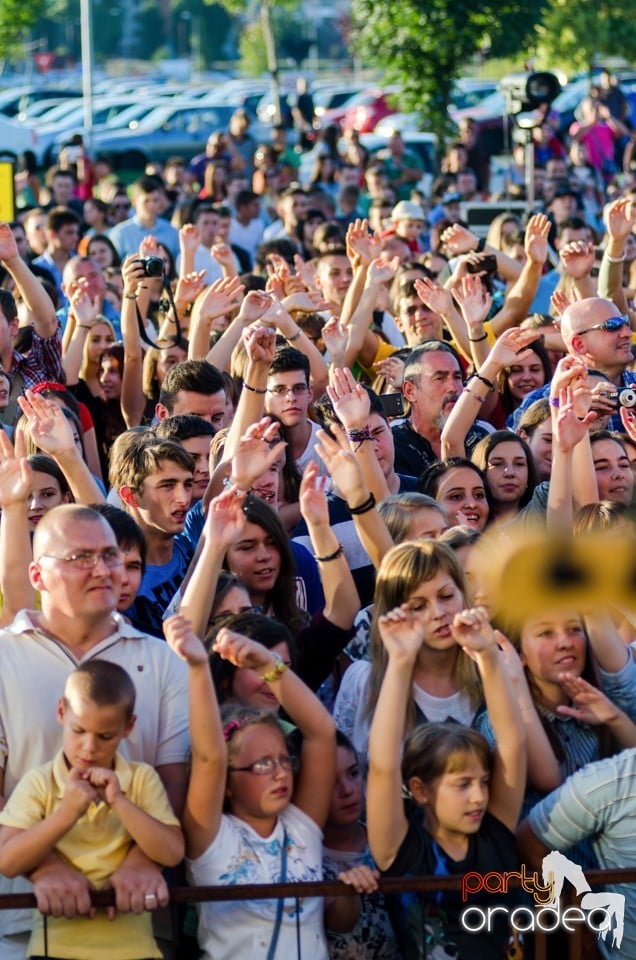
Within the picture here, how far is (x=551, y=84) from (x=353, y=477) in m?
9.17

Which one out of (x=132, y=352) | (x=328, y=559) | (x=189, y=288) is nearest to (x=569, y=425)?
(x=328, y=559)

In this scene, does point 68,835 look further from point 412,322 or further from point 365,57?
point 365,57

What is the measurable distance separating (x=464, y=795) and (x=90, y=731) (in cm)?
95

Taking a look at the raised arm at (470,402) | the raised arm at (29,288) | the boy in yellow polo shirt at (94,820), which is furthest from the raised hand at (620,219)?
the boy in yellow polo shirt at (94,820)

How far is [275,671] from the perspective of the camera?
4.30 metres

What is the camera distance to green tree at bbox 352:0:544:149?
19.8 meters

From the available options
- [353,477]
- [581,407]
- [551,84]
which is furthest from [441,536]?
[551,84]

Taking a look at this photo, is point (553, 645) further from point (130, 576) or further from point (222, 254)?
point (222, 254)

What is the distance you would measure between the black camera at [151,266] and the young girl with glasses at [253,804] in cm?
388

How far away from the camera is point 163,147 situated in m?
29.0

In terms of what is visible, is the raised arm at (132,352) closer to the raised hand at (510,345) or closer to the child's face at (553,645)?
the raised hand at (510,345)

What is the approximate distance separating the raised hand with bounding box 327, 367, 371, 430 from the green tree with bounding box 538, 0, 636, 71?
2442 cm

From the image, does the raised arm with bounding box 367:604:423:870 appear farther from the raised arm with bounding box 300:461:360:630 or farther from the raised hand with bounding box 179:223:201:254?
the raised hand with bounding box 179:223:201:254

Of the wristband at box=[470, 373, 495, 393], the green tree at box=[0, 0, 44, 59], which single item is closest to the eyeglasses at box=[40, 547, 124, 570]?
the wristband at box=[470, 373, 495, 393]
